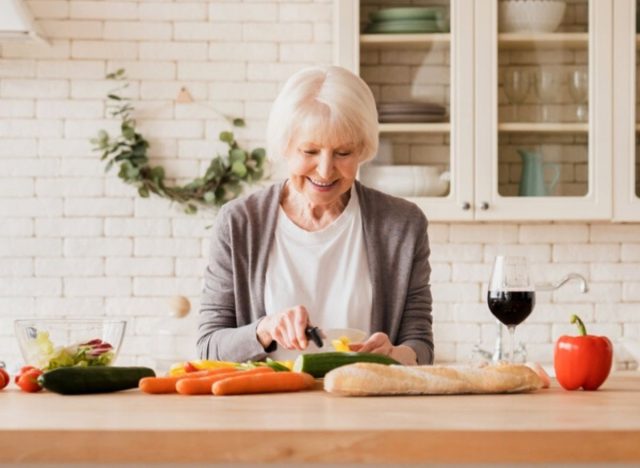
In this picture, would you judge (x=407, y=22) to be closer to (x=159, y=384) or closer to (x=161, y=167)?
(x=161, y=167)

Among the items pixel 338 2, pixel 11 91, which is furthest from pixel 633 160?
pixel 11 91

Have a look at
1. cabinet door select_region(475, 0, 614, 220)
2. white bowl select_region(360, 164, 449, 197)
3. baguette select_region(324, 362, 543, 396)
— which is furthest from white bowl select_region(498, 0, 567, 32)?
baguette select_region(324, 362, 543, 396)

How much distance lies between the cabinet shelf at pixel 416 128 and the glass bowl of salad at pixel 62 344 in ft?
6.91

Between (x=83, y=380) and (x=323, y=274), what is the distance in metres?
0.96

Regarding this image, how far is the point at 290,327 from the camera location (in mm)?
2225

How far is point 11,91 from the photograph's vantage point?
4.32m

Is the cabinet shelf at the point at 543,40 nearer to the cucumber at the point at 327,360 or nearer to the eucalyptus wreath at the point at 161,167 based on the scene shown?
the eucalyptus wreath at the point at 161,167

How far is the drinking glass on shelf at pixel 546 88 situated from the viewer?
13.4 ft

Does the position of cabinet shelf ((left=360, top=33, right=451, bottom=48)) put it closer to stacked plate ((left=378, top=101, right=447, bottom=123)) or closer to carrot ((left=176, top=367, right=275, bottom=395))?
stacked plate ((left=378, top=101, right=447, bottom=123))

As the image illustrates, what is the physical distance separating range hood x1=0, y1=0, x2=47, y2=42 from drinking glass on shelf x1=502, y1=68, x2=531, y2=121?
168cm

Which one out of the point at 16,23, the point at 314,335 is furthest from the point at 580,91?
the point at 314,335

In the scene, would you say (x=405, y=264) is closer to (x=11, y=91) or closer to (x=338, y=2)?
(x=338, y=2)
